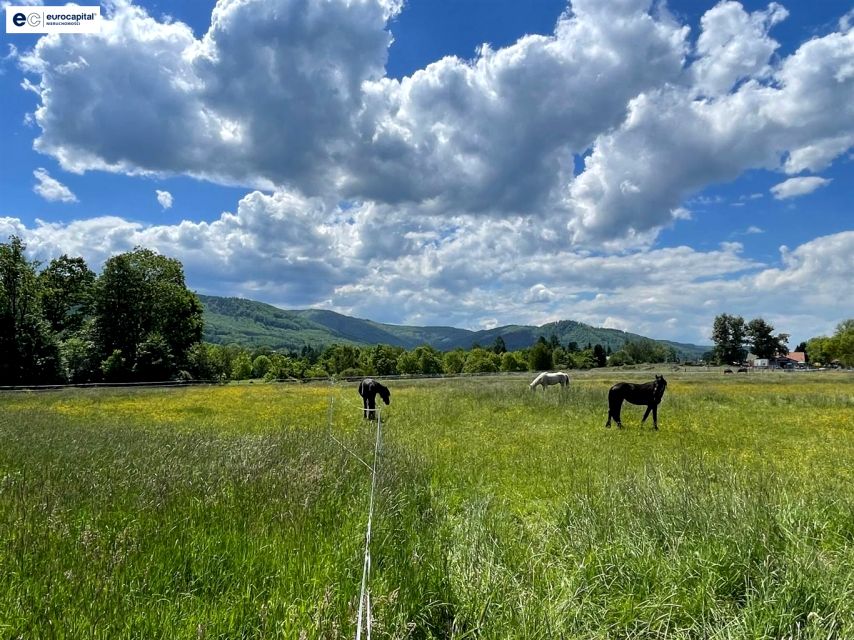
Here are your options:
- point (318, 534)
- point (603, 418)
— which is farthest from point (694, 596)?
point (603, 418)

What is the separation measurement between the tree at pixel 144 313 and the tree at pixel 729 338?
13686 centimetres

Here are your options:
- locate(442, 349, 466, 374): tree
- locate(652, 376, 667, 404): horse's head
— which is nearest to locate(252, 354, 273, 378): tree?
locate(442, 349, 466, 374): tree

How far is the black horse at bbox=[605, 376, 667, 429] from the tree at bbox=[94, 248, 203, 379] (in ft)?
170

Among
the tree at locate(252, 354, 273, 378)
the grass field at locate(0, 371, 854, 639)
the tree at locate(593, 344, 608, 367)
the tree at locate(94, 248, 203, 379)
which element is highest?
the tree at locate(94, 248, 203, 379)

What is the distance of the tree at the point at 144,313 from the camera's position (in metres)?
51.3

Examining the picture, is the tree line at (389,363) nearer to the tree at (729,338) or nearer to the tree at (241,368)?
the tree at (241,368)

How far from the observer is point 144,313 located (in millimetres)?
55562

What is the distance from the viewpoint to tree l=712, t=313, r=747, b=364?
418 ft

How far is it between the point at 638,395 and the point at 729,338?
5424 inches

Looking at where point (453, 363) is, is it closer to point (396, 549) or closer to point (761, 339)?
point (761, 339)

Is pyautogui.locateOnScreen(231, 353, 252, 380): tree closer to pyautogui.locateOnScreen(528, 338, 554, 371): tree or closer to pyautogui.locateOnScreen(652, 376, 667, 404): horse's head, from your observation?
pyautogui.locateOnScreen(528, 338, 554, 371): tree

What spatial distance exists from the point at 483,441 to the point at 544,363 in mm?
112271

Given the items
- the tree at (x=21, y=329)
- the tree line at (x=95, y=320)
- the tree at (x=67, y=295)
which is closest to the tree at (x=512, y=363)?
the tree line at (x=95, y=320)

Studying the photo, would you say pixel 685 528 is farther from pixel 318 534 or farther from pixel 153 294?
pixel 153 294
